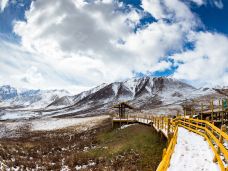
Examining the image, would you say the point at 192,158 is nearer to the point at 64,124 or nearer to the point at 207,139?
the point at 207,139

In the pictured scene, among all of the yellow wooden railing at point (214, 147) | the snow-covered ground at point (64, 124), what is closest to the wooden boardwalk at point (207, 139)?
the yellow wooden railing at point (214, 147)

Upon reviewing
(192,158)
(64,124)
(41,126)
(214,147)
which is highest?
(214,147)

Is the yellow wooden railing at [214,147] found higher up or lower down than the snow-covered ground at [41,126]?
higher up

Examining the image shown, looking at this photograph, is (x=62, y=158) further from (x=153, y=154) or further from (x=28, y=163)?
(x=153, y=154)

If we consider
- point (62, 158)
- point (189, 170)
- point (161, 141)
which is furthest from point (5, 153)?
point (189, 170)

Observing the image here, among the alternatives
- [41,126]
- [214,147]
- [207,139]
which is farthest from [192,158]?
[41,126]

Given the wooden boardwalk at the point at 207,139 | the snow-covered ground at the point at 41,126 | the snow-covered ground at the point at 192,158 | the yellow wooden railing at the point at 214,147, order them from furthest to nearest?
the snow-covered ground at the point at 41,126, the snow-covered ground at the point at 192,158, the wooden boardwalk at the point at 207,139, the yellow wooden railing at the point at 214,147

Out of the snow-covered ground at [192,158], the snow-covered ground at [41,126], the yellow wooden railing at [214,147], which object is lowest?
the snow-covered ground at [41,126]

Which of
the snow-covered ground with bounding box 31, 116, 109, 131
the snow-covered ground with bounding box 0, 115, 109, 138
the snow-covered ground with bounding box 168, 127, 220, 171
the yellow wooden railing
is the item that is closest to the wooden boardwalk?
the yellow wooden railing

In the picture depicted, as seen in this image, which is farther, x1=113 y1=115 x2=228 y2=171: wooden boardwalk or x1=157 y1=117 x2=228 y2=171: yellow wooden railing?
x1=113 y1=115 x2=228 y2=171: wooden boardwalk

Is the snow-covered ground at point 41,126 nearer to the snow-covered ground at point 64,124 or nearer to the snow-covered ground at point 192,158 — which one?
the snow-covered ground at point 64,124

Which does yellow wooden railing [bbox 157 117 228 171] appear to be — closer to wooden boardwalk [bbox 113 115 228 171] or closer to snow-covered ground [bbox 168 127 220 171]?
wooden boardwalk [bbox 113 115 228 171]

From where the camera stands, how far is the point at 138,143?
30219mm

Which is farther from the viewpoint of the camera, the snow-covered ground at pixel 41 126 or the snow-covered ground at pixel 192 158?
the snow-covered ground at pixel 41 126
